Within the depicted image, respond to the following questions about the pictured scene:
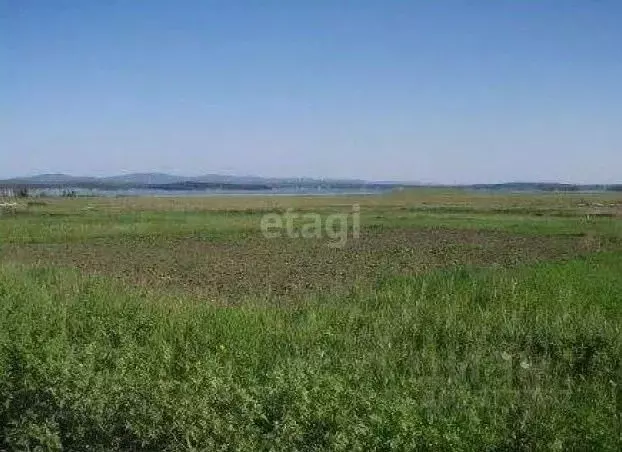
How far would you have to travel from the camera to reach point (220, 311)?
9.98 metres

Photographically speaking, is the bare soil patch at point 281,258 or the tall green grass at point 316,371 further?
the bare soil patch at point 281,258

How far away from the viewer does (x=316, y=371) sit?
5.82 meters

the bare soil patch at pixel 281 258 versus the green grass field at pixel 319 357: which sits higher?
the green grass field at pixel 319 357

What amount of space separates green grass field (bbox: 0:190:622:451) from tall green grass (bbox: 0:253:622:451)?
2 cm

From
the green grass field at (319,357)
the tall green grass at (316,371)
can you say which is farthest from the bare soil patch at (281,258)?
the tall green grass at (316,371)

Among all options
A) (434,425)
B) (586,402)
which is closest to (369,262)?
(586,402)

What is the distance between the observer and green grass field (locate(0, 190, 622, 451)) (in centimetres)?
482

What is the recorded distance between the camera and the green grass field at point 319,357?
4824 millimetres

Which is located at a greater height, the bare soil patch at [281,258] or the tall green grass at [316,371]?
the tall green grass at [316,371]

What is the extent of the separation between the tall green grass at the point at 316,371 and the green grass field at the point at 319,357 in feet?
0.07

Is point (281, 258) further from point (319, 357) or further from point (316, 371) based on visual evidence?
point (316, 371)

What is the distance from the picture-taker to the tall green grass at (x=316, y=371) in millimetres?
4785

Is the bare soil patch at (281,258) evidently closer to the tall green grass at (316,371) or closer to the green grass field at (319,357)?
the green grass field at (319,357)

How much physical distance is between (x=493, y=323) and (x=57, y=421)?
6128 millimetres
